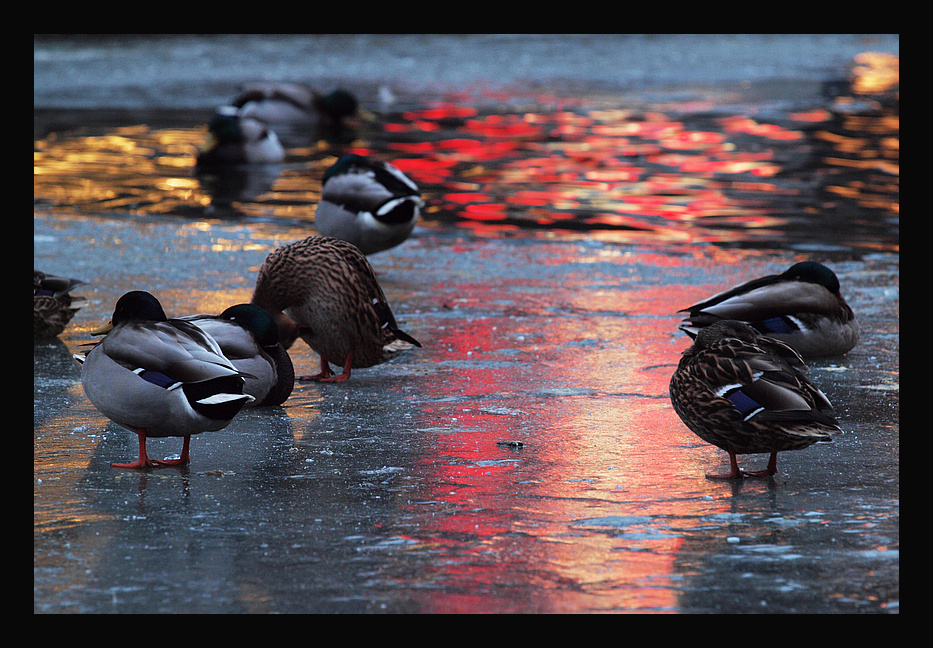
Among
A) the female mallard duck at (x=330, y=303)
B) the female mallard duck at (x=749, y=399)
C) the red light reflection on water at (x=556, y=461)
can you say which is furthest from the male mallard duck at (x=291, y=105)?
the female mallard duck at (x=749, y=399)

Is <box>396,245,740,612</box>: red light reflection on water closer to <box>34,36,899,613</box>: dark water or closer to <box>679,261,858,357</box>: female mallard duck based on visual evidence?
<box>34,36,899,613</box>: dark water

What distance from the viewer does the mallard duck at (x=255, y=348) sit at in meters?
5.19

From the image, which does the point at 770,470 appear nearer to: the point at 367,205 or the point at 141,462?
the point at 141,462

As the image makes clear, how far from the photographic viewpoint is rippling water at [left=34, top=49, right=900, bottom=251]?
1095 cm

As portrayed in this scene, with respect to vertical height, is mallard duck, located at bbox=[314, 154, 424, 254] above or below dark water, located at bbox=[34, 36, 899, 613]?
above

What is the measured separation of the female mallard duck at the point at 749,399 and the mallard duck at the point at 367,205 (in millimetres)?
4165

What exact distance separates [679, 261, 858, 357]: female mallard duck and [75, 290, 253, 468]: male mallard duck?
8.22 ft

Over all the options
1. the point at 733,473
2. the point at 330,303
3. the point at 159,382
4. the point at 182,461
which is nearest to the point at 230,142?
the point at 330,303

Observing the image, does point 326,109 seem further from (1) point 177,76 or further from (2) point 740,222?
(2) point 740,222

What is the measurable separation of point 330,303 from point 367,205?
2533 mm

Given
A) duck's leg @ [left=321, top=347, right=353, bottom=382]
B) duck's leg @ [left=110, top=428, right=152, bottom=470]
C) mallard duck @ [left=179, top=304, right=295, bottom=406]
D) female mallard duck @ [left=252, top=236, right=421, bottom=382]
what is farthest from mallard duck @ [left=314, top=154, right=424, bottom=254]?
duck's leg @ [left=110, top=428, right=152, bottom=470]

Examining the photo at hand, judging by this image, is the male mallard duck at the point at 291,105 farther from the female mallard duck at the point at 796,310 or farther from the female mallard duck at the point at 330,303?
the female mallard duck at the point at 796,310

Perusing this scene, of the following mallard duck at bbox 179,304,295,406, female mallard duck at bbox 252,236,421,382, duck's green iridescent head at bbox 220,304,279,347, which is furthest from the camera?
female mallard duck at bbox 252,236,421,382

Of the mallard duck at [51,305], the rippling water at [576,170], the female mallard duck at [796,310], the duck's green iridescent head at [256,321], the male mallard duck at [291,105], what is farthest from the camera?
the male mallard duck at [291,105]
